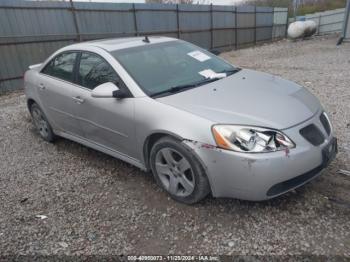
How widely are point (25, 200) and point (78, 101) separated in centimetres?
124

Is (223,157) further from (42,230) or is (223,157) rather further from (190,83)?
(42,230)

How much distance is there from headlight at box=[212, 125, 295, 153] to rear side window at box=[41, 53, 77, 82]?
90.3 inches

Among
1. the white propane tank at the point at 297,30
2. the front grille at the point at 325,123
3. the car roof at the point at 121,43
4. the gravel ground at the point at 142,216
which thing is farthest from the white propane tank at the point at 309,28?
the front grille at the point at 325,123

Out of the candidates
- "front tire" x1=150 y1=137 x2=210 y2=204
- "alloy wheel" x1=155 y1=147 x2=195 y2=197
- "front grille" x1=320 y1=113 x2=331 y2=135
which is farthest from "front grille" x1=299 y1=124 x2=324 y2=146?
"alloy wheel" x1=155 y1=147 x2=195 y2=197

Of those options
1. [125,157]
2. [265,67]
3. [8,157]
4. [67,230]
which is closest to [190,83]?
[125,157]

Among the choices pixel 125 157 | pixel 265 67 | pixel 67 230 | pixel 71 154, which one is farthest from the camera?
pixel 265 67

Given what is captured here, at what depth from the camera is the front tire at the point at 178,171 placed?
259 cm

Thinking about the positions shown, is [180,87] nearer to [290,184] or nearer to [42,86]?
[290,184]

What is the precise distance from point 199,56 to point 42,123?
2.69m

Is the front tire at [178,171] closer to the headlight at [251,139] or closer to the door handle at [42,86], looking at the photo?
the headlight at [251,139]

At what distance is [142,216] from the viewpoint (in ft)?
9.19

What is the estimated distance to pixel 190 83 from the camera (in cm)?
315

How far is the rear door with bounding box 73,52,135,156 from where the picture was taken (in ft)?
10.0

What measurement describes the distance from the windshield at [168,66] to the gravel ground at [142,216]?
111 centimetres
